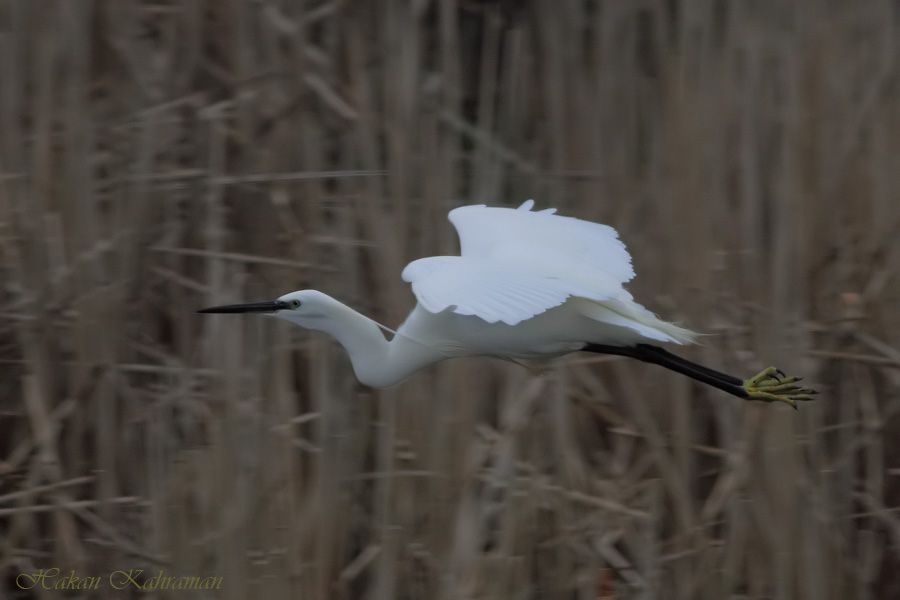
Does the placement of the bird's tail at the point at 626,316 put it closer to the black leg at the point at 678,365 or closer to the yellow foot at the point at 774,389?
the black leg at the point at 678,365

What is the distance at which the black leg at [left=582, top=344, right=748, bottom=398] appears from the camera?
10.6 feet

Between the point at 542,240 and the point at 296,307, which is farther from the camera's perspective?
the point at 542,240

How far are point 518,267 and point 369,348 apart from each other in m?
0.37

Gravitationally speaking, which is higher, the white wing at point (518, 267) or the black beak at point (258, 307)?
the white wing at point (518, 267)

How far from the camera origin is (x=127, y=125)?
3777mm

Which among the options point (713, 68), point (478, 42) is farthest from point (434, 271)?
point (478, 42)

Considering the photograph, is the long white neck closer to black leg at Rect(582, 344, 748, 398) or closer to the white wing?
the white wing

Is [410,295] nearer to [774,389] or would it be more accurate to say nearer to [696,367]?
[696,367]

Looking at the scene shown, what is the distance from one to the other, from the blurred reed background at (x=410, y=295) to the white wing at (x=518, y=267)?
12.6 inches

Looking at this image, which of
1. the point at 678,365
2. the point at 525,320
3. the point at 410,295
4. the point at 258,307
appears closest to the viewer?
the point at 525,320

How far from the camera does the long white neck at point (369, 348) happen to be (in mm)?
3130

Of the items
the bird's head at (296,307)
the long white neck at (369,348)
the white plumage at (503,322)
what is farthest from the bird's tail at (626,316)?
the bird's head at (296,307)

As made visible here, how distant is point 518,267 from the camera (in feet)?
9.82

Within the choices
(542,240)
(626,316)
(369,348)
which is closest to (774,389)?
(626,316)
